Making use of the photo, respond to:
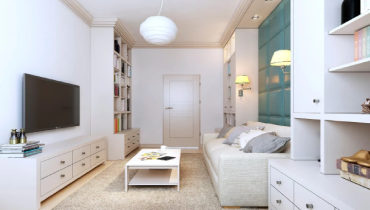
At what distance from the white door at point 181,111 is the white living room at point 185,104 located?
0.08 feet

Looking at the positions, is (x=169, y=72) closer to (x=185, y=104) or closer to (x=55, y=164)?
(x=185, y=104)

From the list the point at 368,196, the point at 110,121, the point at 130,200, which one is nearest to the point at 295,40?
the point at 368,196

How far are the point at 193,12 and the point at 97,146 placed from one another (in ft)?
9.03

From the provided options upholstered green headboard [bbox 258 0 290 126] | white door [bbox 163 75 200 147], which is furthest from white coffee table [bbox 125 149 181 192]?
white door [bbox 163 75 200 147]

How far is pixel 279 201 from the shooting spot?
181cm

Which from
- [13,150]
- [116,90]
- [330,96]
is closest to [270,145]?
[330,96]

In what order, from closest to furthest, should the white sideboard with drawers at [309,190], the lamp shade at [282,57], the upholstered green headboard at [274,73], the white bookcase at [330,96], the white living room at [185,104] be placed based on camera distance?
the white sideboard with drawers at [309,190] → the white bookcase at [330,96] → the white living room at [185,104] → the lamp shade at [282,57] → the upholstered green headboard at [274,73]

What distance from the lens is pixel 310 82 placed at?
1692mm

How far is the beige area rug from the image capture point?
2.29 m

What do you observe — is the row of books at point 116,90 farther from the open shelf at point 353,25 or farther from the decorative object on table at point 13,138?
the open shelf at point 353,25

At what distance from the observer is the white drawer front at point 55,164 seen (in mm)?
2342

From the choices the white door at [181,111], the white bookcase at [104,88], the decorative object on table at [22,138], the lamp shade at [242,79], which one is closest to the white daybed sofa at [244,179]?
the decorative object on table at [22,138]

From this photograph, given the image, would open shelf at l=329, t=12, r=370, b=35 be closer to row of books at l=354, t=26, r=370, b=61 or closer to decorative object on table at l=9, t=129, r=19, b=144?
row of books at l=354, t=26, r=370, b=61

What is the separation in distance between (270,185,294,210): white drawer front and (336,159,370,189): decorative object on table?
1.27ft
